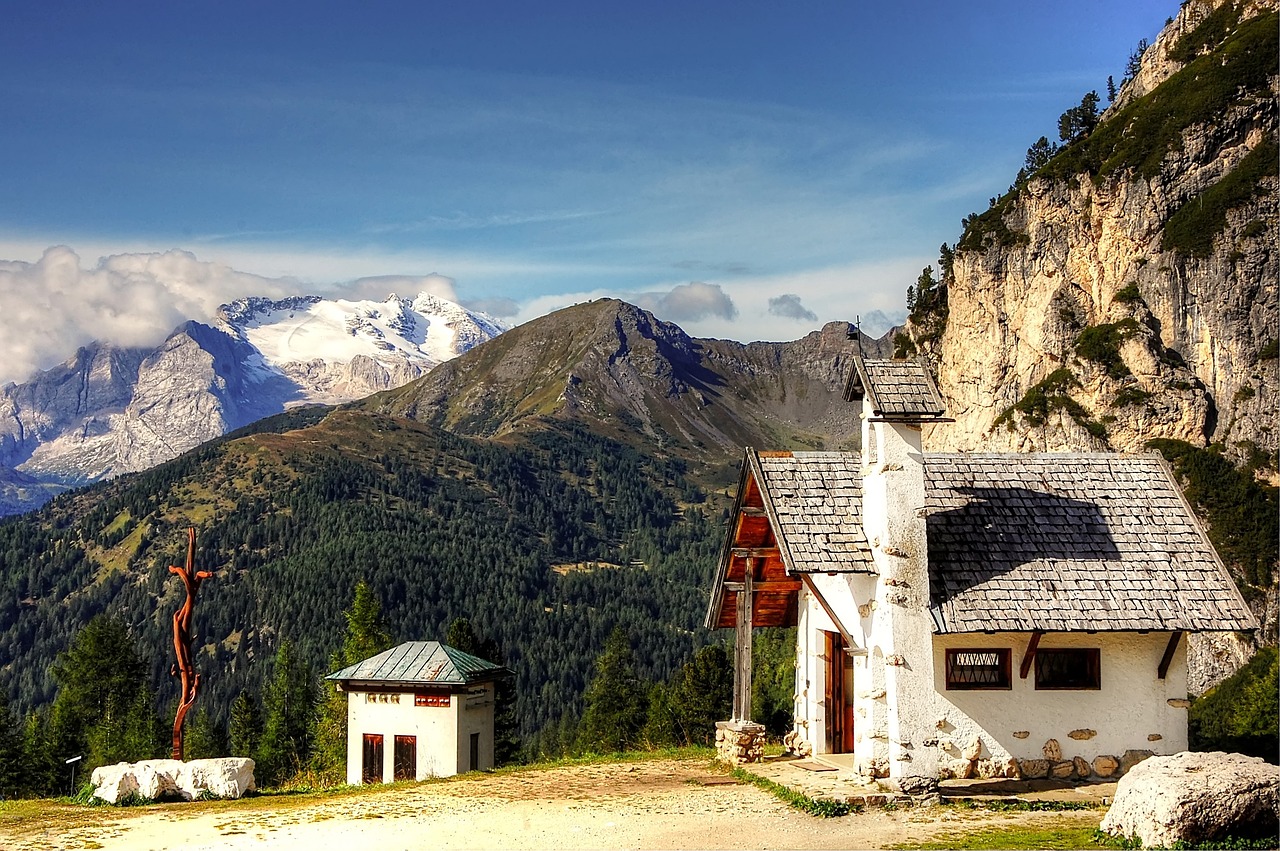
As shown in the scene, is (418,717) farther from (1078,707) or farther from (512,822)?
(1078,707)

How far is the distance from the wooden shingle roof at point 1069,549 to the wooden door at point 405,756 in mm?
19652

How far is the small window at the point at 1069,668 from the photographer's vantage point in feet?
80.8

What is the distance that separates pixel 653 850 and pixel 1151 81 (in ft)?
492

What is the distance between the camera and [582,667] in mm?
194000

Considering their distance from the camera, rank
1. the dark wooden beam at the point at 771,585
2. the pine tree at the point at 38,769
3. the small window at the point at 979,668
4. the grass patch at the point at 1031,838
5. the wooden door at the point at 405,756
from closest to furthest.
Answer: the grass patch at the point at 1031,838
the small window at the point at 979,668
the dark wooden beam at the point at 771,585
the wooden door at the point at 405,756
the pine tree at the point at 38,769

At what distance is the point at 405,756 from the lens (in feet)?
124

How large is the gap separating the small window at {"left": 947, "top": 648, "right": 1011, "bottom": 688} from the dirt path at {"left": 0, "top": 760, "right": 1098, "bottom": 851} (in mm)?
3163

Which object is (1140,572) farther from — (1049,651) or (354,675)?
(354,675)

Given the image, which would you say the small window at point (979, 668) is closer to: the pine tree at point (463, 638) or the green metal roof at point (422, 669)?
the green metal roof at point (422, 669)

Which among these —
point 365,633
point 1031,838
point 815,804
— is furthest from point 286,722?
point 1031,838

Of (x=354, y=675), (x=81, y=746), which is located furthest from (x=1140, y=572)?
(x=81, y=746)

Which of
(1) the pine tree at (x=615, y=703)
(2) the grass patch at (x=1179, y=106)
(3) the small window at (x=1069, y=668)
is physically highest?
(2) the grass patch at (x=1179, y=106)

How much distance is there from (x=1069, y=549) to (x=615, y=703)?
74826mm

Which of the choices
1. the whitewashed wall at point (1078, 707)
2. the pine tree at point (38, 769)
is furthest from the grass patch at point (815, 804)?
the pine tree at point (38, 769)
